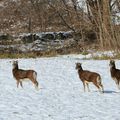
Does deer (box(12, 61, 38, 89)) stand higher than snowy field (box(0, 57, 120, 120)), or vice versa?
deer (box(12, 61, 38, 89))

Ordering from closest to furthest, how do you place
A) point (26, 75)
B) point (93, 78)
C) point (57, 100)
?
1. point (57, 100)
2. point (93, 78)
3. point (26, 75)

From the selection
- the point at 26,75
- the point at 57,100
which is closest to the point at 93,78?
the point at 57,100

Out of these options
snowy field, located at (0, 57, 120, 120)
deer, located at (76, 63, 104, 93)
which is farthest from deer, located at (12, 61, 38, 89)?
deer, located at (76, 63, 104, 93)

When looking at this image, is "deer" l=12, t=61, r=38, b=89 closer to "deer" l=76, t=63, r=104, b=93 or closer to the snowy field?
the snowy field

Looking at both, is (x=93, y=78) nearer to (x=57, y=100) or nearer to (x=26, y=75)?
(x=57, y=100)

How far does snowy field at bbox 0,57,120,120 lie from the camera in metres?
11.7

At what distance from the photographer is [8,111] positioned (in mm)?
12133

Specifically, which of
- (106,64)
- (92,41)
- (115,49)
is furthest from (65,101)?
(92,41)

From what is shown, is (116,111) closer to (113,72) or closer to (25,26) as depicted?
(113,72)

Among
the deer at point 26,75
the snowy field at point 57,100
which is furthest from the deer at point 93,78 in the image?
the deer at point 26,75

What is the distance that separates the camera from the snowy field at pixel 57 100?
11.7 m

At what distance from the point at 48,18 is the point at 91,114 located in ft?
111

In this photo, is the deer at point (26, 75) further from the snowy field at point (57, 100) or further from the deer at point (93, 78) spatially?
the deer at point (93, 78)

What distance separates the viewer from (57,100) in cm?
1366
